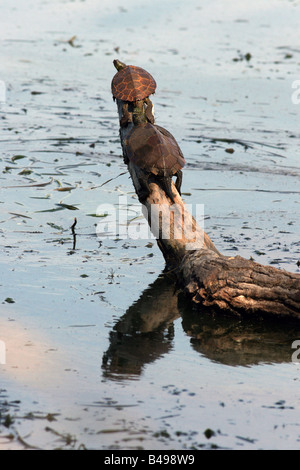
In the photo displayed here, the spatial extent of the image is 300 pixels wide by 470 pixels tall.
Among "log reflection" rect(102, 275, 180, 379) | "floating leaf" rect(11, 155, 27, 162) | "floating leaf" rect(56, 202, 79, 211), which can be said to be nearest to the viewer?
"log reflection" rect(102, 275, 180, 379)

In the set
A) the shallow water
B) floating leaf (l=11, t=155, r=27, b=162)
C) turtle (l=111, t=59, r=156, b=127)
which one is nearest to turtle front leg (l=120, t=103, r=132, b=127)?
turtle (l=111, t=59, r=156, b=127)

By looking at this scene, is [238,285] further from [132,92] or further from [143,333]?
[132,92]

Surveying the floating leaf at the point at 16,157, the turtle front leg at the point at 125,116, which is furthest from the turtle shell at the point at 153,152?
Result: the floating leaf at the point at 16,157

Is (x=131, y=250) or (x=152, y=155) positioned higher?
(x=152, y=155)

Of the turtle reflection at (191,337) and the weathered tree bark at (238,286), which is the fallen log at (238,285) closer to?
the weathered tree bark at (238,286)

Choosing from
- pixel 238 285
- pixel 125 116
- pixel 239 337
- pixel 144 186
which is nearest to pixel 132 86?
pixel 125 116

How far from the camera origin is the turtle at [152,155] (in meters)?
7.16

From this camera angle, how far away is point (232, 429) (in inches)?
192

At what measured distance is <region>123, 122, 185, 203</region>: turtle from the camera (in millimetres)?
7156

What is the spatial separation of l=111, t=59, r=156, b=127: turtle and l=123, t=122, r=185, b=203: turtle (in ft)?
0.89

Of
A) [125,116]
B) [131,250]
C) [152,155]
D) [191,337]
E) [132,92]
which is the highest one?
[132,92]

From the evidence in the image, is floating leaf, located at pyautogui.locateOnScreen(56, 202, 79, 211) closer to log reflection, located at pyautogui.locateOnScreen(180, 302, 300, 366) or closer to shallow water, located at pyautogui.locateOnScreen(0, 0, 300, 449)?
shallow water, located at pyautogui.locateOnScreen(0, 0, 300, 449)

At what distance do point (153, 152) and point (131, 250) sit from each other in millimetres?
1439

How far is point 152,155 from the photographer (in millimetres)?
7148
